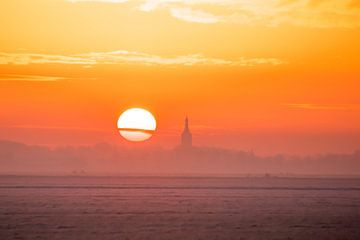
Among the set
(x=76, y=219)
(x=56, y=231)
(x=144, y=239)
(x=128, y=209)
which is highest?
(x=128, y=209)

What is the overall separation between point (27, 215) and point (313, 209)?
4500 centimetres

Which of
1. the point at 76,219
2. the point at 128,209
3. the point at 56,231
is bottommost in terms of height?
the point at 56,231

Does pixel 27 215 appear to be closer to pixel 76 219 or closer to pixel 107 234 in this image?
pixel 76 219

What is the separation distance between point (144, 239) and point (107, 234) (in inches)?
200

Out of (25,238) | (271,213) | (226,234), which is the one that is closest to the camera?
(25,238)

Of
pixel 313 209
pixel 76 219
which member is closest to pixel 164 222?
pixel 76 219

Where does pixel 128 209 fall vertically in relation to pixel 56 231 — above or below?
above

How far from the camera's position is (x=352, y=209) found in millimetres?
111938

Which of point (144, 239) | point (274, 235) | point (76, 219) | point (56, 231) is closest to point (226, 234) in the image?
point (274, 235)

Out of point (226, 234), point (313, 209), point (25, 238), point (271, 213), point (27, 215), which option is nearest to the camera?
point (25, 238)

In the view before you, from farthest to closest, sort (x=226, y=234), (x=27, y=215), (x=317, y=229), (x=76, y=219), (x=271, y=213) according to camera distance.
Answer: (x=271, y=213) → (x=27, y=215) → (x=76, y=219) → (x=317, y=229) → (x=226, y=234)

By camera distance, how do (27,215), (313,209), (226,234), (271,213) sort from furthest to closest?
1. (313,209)
2. (271,213)
3. (27,215)
4. (226,234)

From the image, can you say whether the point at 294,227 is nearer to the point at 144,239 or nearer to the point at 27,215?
the point at 144,239

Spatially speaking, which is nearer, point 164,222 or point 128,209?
point 164,222
